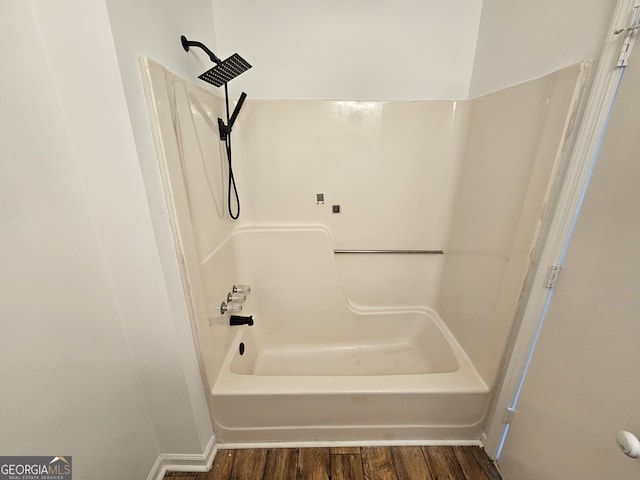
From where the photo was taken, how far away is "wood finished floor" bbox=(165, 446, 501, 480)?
1215mm

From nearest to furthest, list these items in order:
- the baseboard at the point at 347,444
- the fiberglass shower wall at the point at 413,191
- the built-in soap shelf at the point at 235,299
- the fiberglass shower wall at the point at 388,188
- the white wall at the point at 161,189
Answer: the white wall at the point at 161,189 → the fiberglass shower wall at the point at 388,188 → the fiberglass shower wall at the point at 413,191 → the baseboard at the point at 347,444 → the built-in soap shelf at the point at 235,299

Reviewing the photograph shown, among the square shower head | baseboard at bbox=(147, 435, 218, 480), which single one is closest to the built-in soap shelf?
baseboard at bbox=(147, 435, 218, 480)

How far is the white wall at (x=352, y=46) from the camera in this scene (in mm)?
1434

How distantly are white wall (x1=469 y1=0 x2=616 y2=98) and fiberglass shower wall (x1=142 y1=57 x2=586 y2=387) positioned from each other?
0.23ft

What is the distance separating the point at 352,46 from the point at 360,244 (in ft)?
3.97

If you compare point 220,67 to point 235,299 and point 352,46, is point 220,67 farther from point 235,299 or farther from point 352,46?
point 235,299

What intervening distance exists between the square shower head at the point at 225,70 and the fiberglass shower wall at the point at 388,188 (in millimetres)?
99

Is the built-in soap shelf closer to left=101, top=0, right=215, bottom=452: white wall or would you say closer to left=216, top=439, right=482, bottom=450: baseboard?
left=101, top=0, right=215, bottom=452: white wall

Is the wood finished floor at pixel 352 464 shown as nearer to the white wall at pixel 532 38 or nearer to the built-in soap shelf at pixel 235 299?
the built-in soap shelf at pixel 235 299

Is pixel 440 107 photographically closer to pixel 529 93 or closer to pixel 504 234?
pixel 529 93

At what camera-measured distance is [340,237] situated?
5.95 feet

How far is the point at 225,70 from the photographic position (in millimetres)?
1062

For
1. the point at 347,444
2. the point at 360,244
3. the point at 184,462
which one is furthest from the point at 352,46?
the point at 184,462

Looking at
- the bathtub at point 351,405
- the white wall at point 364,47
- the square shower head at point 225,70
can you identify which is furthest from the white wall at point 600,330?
the square shower head at point 225,70
